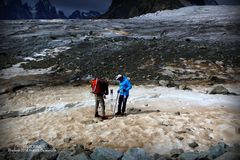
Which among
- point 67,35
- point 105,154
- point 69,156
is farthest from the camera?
point 67,35

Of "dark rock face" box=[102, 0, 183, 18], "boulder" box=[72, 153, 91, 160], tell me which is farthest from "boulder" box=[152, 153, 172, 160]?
"dark rock face" box=[102, 0, 183, 18]

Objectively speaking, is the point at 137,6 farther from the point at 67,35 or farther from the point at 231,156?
the point at 231,156

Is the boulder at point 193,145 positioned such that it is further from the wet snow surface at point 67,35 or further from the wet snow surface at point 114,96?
the wet snow surface at point 67,35

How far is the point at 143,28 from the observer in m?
46.6

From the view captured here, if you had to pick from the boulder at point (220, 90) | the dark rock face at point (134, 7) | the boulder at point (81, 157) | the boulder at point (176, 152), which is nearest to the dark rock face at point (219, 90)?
the boulder at point (220, 90)

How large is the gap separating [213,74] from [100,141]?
1350cm

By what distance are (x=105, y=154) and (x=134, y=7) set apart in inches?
6140

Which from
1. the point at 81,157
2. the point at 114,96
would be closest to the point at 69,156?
the point at 81,157

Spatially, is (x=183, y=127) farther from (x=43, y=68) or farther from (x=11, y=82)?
(x=43, y=68)

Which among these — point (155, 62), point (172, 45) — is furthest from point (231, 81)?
point (172, 45)

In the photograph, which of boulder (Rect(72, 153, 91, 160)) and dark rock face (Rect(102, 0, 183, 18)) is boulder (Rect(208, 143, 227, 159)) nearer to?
boulder (Rect(72, 153, 91, 160))

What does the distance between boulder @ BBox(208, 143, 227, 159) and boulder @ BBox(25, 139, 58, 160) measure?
17.2ft

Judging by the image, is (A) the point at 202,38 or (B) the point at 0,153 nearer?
(B) the point at 0,153

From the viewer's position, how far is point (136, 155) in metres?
10.8
